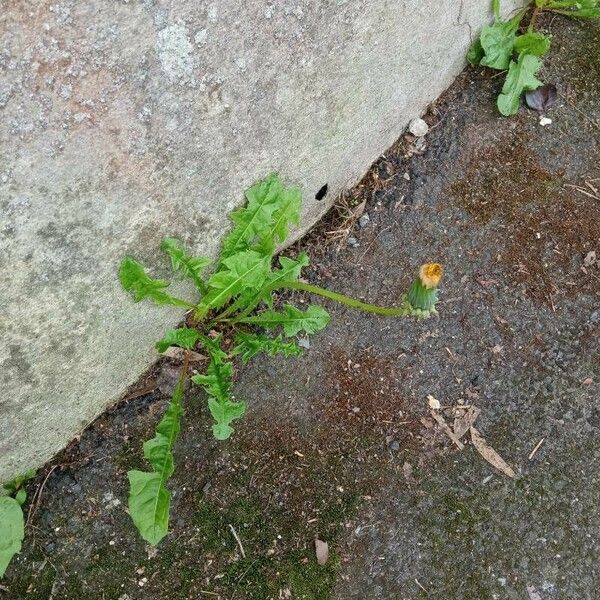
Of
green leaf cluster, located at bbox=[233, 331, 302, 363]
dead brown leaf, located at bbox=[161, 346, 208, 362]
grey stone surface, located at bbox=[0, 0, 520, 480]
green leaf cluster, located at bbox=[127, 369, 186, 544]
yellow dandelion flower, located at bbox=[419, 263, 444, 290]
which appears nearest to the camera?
grey stone surface, located at bbox=[0, 0, 520, 480]

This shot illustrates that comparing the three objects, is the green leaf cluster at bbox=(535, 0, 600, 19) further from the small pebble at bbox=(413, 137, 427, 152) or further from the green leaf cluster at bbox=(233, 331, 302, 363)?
Answer: the green leaf cluster at bbox=(233, 331, 302, 363)

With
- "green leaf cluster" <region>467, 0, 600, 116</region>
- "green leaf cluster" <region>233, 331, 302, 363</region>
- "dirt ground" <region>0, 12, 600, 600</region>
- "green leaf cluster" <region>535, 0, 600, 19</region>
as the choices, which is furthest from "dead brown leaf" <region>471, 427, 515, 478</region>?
"green leaf cluster" <region>535, 0, 600, 19</region>

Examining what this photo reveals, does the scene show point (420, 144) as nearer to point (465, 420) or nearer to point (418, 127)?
point (418, 127)

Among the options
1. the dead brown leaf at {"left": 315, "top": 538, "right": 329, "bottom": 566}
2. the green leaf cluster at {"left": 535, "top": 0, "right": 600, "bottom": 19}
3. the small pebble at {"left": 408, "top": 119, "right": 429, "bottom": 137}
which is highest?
the green leaf cluster at {"left": 535, "top": 0, "right": 600, "bottom": 19}

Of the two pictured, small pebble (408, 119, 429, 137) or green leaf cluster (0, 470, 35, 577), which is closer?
green leaf cluster (0, 470, 35, 577)

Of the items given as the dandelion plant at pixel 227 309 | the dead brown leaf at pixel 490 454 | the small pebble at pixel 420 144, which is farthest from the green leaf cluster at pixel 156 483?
the small pebble at pixel 420 144

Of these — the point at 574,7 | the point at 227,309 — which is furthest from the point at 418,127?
the point at 227,309
